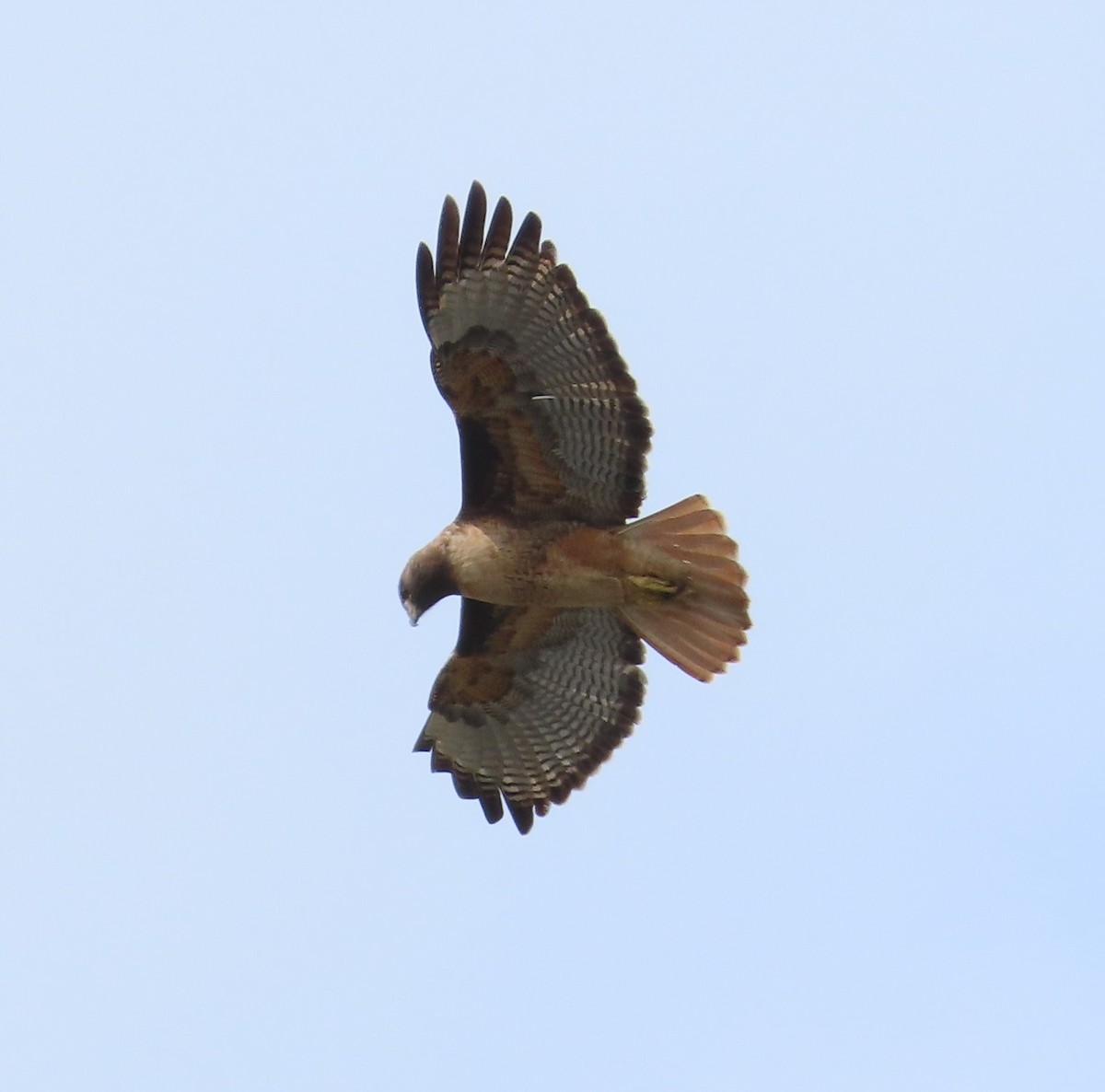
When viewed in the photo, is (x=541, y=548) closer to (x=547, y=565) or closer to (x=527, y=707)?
(x=547, y=565)

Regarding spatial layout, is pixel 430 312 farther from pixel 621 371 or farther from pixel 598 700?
pixel 598 700

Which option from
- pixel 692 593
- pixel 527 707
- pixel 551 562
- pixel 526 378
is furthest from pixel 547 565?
pixel 527 707

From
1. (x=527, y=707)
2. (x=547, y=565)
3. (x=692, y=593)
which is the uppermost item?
(x=547, y=565)

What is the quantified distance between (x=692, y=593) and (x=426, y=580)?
1.44 m

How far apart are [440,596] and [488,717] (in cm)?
108

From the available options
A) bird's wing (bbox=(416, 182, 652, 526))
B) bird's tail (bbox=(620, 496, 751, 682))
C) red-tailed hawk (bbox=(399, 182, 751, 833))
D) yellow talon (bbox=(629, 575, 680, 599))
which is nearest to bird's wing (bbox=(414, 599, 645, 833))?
red-tailed hawk (bbox=(399, 182, 751, 833))

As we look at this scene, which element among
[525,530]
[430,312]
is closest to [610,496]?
[525,530]

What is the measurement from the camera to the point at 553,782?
36.5 feet

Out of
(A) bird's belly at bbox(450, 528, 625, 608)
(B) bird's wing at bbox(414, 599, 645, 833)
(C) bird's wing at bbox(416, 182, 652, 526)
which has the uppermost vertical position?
(C) bird's wing at bbox(416, 182, 652, 526)

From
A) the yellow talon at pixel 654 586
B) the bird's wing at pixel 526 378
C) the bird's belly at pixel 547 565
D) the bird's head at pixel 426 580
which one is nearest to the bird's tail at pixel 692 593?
the yellow talon at pixel 654 586

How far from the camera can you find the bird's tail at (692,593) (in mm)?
10102

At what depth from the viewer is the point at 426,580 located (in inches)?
405

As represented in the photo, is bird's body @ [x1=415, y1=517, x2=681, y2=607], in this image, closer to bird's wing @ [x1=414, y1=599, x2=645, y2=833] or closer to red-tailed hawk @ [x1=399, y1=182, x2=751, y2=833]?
red-tailed hawk @ [x1=399, y1=182, x2=751, y2=833]

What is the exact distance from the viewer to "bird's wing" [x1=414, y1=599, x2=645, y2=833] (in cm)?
1095
